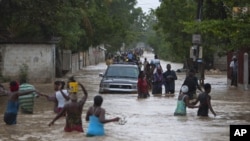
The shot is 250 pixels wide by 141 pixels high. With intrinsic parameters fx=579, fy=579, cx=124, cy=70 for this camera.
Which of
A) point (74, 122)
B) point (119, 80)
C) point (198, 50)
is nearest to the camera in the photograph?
point (74, 122)

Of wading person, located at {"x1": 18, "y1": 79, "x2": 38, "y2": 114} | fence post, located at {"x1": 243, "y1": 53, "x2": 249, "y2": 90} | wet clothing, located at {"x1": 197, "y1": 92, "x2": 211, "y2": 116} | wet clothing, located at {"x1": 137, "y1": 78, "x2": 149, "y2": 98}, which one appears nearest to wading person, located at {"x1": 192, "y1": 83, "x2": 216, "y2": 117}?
wet clothing, located at {"x1": 197, "y1": 92, "x2": 211, "y2": 116}

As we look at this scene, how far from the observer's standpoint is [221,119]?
1744 cm

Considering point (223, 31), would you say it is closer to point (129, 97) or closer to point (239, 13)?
point (239, 13)

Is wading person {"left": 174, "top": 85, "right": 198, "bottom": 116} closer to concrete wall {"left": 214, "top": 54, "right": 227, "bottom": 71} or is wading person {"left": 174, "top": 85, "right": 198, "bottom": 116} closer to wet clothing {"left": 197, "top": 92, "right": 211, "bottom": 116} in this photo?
wet clothing {"left": 197, "top": 92, "right": 211, "bottom": 116}

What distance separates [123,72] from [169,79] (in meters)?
2.75

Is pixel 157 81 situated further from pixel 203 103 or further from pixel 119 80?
pixel 203 103

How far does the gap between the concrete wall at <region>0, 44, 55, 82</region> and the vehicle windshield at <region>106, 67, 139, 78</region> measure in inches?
266

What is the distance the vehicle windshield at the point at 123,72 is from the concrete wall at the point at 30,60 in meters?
6.76

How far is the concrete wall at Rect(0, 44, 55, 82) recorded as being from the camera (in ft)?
109

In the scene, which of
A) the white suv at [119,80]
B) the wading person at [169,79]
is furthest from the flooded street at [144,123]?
the white suv at [119,80]

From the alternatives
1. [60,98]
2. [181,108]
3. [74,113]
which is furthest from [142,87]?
[74,113]

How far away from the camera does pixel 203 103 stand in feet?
57.8

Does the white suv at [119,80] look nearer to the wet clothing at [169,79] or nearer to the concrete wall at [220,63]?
the wet clothing at [169,79]

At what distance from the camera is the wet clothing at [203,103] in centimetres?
1744
